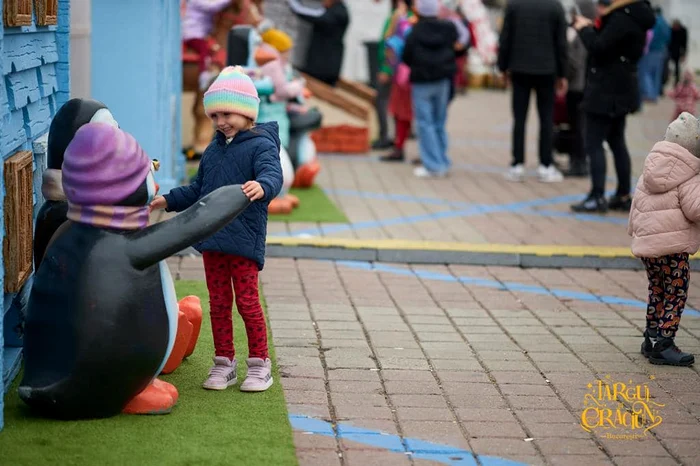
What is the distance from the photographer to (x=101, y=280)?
470cm

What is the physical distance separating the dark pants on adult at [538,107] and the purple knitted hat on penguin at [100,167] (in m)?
8.21

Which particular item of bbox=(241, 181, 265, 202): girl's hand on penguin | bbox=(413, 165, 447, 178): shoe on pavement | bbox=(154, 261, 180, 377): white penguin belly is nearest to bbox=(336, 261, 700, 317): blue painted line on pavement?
bbox=(241, 181, 265, 202): girl's hand on penguin

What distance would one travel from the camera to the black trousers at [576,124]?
13086 millimetres

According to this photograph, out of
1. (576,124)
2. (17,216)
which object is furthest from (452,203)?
(17,216)

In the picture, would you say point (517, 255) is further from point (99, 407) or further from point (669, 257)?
point (99, 407)

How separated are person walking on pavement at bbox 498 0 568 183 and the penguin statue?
793 cm

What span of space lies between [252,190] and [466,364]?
5.65 feet

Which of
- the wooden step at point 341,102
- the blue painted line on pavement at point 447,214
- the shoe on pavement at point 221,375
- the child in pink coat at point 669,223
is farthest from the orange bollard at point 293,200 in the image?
the shoe on pavement at point 221,375

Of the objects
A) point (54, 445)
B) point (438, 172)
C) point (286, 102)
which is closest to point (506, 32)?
point (438, 172)

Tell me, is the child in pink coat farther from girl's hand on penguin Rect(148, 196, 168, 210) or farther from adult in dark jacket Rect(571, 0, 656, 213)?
adult in dark jacket Rect(571, 0, 656, 213)

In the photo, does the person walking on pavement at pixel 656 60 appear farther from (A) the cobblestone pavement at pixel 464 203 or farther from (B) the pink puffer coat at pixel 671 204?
(B) the pink puffer coat at pixel 671 204

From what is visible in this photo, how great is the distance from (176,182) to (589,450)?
21.6 ft

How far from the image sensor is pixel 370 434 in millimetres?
4891

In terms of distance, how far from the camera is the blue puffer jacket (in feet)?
17.4
